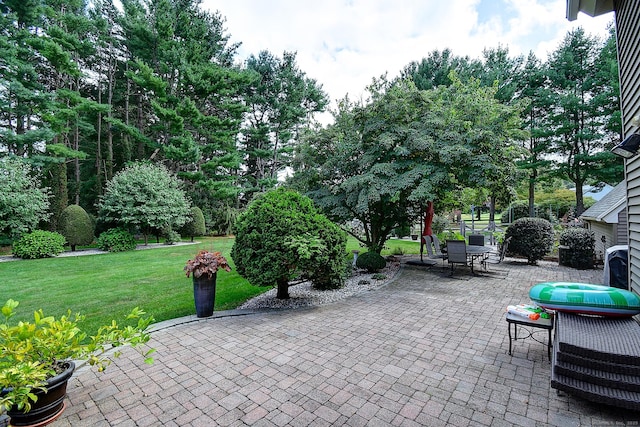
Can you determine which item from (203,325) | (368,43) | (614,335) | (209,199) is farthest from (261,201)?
(209,199)

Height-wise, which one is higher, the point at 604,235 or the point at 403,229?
the point at 403,229

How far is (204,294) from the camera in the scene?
4.53 m

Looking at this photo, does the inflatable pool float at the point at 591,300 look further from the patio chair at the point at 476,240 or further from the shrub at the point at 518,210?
the shrub at the point at 518,210

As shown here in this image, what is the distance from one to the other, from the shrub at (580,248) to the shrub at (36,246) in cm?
1747

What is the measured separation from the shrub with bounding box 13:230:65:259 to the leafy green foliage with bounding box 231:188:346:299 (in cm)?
1009

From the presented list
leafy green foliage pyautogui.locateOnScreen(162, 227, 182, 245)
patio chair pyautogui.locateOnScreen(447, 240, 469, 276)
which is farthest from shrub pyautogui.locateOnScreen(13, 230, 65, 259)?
patio chair pyautogui.locateOnScreen(447, 240, 469, 276)

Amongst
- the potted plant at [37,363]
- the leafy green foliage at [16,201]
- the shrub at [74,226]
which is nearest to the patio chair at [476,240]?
the potted plant at [37,363]

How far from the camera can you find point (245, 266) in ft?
16.0

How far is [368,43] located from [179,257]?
1107 cm

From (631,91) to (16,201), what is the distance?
15.9m

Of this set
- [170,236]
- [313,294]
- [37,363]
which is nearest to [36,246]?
[170,236]

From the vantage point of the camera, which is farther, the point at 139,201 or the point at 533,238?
the point at 139,201

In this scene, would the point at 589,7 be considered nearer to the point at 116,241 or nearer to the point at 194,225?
the point at 116,241

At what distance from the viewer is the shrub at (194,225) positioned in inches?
671
